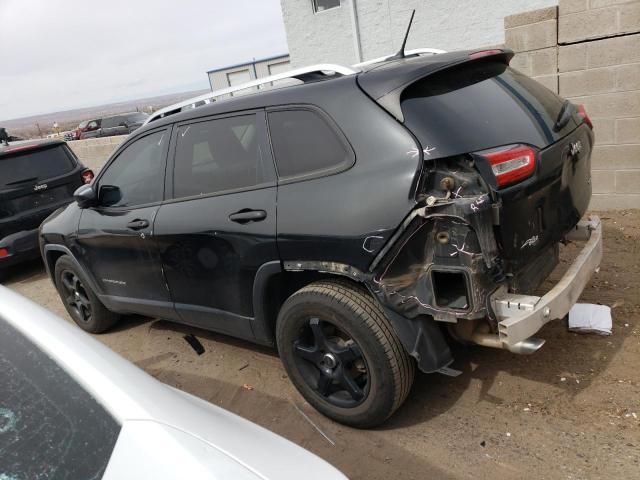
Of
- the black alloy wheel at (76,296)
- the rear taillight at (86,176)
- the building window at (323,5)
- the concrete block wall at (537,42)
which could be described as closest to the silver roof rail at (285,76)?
the black alloy wheel at (76,296)

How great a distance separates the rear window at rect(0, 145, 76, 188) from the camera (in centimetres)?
669

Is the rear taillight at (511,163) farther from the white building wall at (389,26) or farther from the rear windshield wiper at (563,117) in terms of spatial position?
the white building wall at (389,26)

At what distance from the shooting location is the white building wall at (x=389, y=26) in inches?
449

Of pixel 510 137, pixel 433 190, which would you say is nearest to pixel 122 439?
pixel 433 190

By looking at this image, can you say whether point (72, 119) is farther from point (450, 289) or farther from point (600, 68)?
point (450, 289)

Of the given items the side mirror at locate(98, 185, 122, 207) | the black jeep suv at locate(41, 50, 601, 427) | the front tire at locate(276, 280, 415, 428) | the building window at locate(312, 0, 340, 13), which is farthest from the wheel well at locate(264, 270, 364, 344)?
the building window at locate(312, 0, 340, 13)

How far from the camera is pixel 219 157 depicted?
10.7 feet

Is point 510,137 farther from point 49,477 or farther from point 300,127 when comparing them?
point 49,477

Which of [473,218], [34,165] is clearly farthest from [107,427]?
[34,165]

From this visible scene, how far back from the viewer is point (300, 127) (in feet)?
9.43

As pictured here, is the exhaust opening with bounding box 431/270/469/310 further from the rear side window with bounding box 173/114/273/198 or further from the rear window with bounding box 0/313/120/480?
the rear window with bounding box 0/313/120/480

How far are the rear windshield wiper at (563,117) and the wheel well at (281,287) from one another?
1479 mm

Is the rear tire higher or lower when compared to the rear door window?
lower

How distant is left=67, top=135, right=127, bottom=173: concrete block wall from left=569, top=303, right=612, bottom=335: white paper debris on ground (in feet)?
30.6
